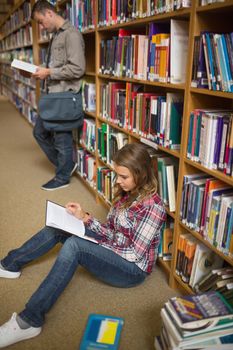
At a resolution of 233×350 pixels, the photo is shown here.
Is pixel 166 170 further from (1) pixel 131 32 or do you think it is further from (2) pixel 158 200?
(1) pixel 131 32

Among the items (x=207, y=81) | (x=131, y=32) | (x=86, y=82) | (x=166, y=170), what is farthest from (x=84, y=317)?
(x=86, y=82)

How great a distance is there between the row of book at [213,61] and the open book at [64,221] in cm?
88

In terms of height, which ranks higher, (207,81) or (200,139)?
(207,81)

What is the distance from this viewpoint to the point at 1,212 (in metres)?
2.68

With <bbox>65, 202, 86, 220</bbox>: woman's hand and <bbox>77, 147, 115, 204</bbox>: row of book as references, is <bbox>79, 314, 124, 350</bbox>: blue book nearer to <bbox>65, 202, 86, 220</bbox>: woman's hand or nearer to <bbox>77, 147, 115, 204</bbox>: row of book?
<bbox>65, 202, 86, 220</bbox>: woman's hand

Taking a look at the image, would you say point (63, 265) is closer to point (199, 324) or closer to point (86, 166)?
point (199, 324)

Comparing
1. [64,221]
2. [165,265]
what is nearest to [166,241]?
[165,265]

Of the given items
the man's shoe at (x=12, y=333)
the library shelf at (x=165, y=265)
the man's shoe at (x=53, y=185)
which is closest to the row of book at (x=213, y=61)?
the library shelf at (x=165, y=265)

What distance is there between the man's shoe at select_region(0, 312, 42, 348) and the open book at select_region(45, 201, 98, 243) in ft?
1.49

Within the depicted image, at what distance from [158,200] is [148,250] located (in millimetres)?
256

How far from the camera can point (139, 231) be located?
5.15 feet

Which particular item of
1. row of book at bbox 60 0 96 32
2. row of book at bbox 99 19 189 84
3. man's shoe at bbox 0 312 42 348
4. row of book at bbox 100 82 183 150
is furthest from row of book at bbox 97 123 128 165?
man's shoe at bbox 0 312 42 348

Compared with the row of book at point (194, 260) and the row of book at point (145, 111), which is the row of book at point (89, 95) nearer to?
the row of book at point (145, 111)

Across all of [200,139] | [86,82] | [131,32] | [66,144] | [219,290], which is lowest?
[219,290]
